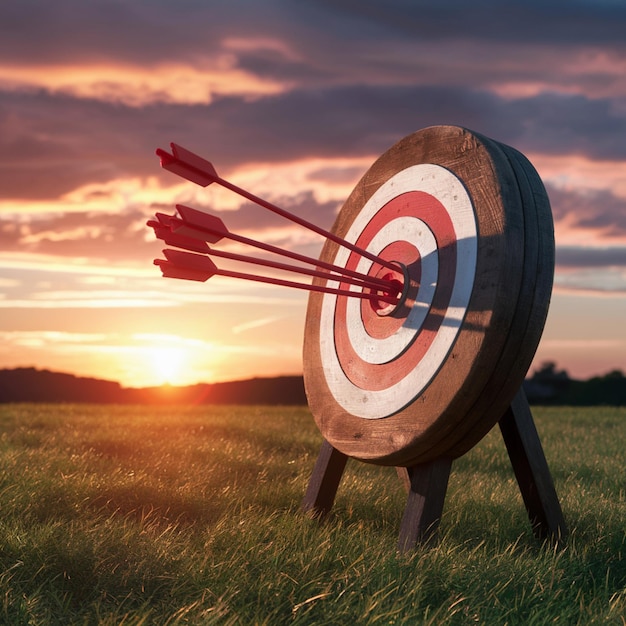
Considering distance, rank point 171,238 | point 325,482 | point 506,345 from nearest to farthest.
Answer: point 506,345 < point 171,238 < point 325,482

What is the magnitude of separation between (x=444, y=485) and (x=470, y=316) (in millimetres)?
725

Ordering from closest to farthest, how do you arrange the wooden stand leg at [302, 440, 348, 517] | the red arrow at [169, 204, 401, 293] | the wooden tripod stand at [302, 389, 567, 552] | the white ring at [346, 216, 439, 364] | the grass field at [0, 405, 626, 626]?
the grass field at [0, 405, 626, 626], the red arrow at [169, 204, 401, 293], the wooden tripod stand at [302, 389, 567, 552], the white ring at [346, 216, 439, 364], the wooden stand leg at [302, 440, 348, 517]

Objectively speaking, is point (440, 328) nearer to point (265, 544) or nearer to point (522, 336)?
point (522, 336)

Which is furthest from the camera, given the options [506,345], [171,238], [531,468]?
[531,468]

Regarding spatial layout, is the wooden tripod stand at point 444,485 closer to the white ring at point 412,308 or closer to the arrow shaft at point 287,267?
the white ring at point 412,308

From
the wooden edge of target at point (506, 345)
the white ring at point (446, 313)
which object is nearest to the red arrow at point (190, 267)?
the white ring at point (446, 313)

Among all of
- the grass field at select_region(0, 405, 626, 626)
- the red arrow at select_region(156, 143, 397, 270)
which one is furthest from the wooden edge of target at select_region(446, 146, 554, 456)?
the red arrow at select_region(156, 143, 397, 270)

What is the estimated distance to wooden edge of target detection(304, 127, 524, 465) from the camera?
281cm

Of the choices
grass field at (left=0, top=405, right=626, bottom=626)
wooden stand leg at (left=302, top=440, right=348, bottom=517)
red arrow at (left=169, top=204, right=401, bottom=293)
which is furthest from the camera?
wooden stand leg at (left=302, top=440, right=348, bottom=517)

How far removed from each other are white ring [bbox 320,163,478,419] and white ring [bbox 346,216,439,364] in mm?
134

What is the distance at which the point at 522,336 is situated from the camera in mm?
2863

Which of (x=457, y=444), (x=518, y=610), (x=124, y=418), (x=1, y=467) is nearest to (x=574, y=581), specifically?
(x=518, y=610)

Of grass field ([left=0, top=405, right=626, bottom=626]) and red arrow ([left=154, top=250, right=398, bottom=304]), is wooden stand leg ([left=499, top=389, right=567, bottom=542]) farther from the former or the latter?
red arrow ([left=154, top=250, right=398, bottom=304])

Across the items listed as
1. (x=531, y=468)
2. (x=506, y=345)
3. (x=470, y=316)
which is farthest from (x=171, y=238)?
(x=531, y=468)
